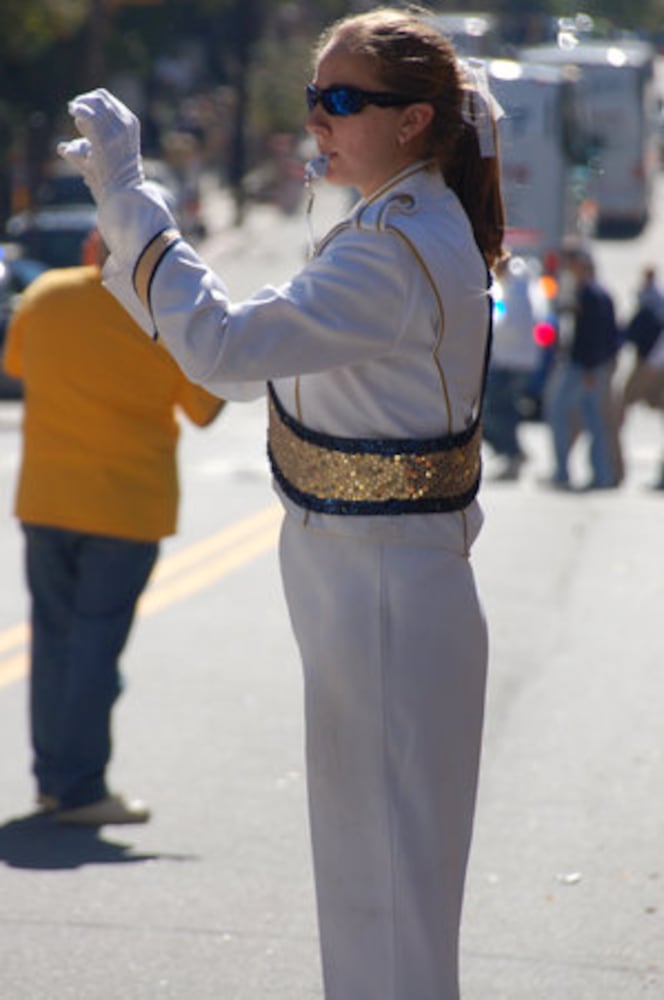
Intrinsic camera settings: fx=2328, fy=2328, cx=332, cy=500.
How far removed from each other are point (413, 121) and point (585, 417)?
15.9m

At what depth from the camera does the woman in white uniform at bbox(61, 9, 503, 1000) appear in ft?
11.7

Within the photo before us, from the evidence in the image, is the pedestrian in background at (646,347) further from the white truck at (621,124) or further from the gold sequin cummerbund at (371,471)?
the gold sequin cummerbund at (371,471)

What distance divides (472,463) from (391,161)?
19.9 inches

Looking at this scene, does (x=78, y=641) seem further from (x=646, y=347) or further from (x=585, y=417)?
(x=646, y=347)

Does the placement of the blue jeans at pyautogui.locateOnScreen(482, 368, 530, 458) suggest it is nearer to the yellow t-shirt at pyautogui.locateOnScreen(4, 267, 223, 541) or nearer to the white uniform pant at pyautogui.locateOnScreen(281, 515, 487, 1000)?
the yellow t-shirt at pyautogui.locateOnScreen(4, 267, 223, 541)

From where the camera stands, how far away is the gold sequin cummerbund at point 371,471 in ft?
12.0

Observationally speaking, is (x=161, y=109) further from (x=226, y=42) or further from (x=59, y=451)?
(x=59, y=451)

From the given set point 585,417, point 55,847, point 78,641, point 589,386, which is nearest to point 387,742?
point 55,847

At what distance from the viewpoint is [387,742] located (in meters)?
3.74

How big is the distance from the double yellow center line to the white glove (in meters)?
6.05

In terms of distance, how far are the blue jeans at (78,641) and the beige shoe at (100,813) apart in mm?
24

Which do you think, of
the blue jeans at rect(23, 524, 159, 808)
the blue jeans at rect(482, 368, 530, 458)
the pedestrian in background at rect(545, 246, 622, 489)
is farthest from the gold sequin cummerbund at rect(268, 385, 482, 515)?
the blue jeans at rect(482, 368, 530, 458)

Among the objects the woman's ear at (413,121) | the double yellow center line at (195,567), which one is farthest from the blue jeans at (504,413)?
the woman's ear at (413,121)

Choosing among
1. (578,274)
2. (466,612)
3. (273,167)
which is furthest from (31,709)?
(273,167)
